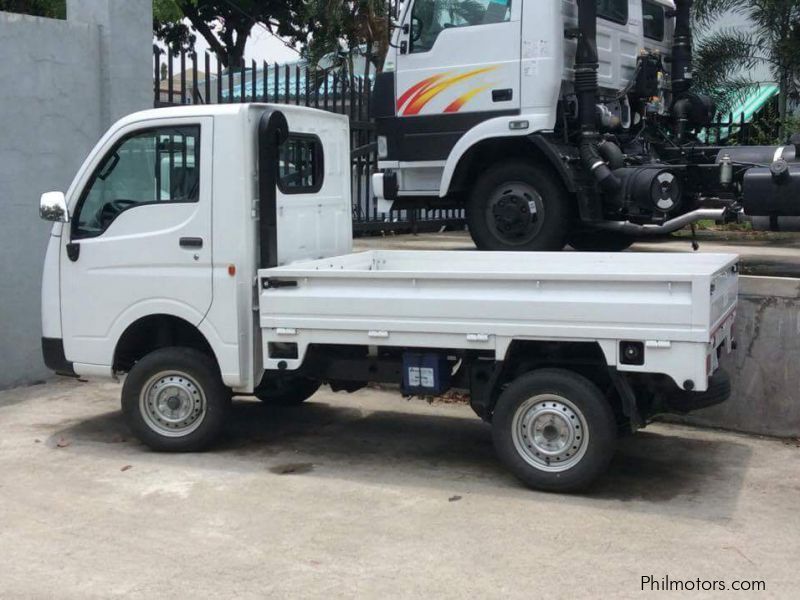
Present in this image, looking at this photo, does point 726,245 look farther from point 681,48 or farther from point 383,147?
point 383,147

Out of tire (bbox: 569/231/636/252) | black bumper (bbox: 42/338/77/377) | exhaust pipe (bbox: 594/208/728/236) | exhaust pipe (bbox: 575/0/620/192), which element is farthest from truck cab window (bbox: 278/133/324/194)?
tire (bbox: 569/231/636/252)

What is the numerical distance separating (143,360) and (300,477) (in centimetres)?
144

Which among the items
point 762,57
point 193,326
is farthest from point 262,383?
point 762,57

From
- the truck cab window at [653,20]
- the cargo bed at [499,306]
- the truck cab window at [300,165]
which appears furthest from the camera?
the truck cab window at [653,20]

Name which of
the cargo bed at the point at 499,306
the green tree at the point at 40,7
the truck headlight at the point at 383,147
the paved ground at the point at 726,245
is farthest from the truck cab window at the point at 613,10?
the green tree at the point at 40,7

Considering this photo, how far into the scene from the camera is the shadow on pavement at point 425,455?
6047 mm

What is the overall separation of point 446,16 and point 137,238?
378 cm

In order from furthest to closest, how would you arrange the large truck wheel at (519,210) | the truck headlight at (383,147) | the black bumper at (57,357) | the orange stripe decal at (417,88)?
the truck headlight at (383,147), the orange stripe decal at (417,88), the large truck wheel at (519,210), the black bumper at (57,357)

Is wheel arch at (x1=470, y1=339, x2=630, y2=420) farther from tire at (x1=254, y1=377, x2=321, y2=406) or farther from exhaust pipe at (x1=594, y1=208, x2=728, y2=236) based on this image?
exhaust pipe at (x1=594, y1=208, x2=728, y2=236)

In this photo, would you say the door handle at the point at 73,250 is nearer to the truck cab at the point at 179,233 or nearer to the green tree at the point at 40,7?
the truck cab at the point at 179,233

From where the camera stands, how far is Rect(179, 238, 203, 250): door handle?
21.7 feet

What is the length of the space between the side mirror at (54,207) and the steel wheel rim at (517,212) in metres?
3.77

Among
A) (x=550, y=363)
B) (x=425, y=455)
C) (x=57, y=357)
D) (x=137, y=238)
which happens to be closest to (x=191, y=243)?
(x=137, y=238)

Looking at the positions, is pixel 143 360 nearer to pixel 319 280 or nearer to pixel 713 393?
pixel 319 280
